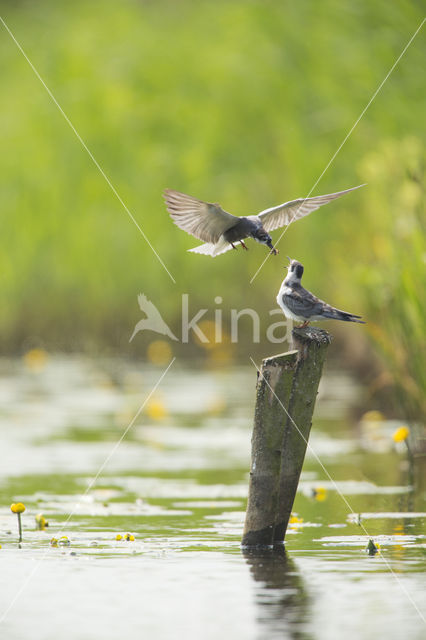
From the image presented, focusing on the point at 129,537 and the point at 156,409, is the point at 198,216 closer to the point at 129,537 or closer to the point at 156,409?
the point at 129,537

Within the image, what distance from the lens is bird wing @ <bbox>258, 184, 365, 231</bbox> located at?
8000mm

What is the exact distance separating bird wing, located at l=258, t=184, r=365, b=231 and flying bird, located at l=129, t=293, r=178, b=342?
1712 cm

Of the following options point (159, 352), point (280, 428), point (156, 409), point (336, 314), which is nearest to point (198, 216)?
point (336, 314)

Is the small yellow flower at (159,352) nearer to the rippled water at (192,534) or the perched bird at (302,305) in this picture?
the rippled water at (192,534)

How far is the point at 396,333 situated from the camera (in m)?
12.8

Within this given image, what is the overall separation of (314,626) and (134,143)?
23.9 m

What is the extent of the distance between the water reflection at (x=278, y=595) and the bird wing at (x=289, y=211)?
2105 mm

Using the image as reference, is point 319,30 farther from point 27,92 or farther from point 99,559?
point 99,559

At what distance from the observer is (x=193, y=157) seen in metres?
28.0

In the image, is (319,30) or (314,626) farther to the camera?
(319,30)

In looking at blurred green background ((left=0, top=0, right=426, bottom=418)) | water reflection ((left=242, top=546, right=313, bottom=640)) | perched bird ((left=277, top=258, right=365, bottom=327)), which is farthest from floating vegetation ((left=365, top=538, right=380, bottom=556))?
blurred green background ((left=0, top=0, right=426, bottom=418))

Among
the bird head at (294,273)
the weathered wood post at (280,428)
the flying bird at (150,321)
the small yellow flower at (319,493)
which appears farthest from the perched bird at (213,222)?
the flying bird at (150,321)

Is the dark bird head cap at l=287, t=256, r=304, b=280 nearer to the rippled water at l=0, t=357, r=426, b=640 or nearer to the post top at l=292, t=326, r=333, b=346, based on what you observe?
the post top at l=292, t=326, r=333, b=346

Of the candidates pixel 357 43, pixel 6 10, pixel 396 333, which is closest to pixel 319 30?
pixel 357 43
